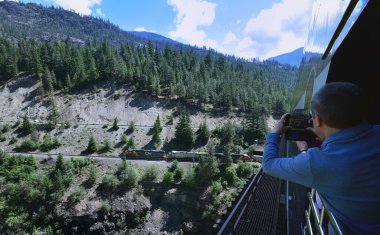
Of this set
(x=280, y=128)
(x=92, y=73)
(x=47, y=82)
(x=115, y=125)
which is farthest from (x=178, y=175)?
(x=47, y=82)

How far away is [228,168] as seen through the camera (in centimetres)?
4488

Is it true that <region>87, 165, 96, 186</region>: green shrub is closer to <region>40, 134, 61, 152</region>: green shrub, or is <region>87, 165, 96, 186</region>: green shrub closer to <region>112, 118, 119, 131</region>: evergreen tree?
<region>40, 134, 61, 152</region>: green shrub

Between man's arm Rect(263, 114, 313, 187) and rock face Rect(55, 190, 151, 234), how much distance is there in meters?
39.4

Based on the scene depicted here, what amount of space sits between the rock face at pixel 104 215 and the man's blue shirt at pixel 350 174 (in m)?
39.8

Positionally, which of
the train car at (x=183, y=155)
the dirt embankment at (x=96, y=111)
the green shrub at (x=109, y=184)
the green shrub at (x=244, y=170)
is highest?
the dirt embankment at (x=96, y=111)

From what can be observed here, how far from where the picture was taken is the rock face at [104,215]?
38.2m

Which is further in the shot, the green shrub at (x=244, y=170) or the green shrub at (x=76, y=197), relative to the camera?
the green shrub at (x=244, y=170)

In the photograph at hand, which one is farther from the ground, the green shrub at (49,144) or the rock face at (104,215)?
the green shrub at (49,144)

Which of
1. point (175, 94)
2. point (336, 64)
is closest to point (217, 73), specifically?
point (175, 94)

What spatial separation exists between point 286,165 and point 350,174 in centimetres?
42

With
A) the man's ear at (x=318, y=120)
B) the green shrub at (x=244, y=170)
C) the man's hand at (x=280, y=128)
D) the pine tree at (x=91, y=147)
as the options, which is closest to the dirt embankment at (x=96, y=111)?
the pine tree at (x=91, y=147)

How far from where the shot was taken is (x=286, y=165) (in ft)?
6.89

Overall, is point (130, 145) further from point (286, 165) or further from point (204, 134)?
point (286, 165)

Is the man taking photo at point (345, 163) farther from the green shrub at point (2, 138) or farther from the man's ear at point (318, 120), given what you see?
the green shrub at point (2, 138)
